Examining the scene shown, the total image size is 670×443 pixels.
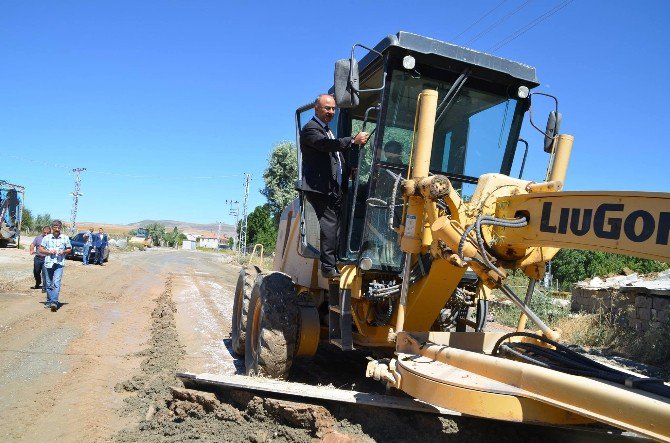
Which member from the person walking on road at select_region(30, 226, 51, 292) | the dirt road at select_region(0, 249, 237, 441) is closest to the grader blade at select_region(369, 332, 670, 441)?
the dirt road at select_region(0, 249, 237, 441)

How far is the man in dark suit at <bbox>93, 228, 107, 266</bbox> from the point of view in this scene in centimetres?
2522

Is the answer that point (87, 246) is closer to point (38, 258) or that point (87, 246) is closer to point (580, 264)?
point (38, 258)

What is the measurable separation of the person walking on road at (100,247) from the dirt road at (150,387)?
13214 mm

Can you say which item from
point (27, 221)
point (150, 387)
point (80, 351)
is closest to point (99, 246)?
point (80, 351)

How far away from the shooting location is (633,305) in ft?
35.7

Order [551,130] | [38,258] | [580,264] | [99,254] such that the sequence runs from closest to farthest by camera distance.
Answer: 1. [551,130]
2. [38,258]
3. [99,254]
4. [580,264]

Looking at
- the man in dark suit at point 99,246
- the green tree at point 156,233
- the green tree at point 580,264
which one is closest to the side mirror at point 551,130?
the green tree at point 580,264

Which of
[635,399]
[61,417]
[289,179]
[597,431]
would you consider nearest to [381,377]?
[597,431]

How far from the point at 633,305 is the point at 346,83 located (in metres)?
9.12

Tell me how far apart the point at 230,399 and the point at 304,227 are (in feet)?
6.97

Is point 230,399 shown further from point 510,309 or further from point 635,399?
point 510,309

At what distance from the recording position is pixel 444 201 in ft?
12.4

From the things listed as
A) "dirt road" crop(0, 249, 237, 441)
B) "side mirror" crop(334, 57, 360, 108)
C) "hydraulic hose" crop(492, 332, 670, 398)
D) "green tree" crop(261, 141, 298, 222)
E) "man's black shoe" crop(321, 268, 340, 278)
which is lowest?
"dirt road" crop(0, 249, 237, 441)

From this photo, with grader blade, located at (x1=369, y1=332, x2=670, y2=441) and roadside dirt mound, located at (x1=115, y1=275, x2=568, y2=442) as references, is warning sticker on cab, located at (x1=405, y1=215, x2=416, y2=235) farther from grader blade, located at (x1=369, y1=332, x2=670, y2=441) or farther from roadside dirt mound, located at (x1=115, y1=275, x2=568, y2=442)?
roadside dirt mound, located at (x1=115, y1=275, x2=568, y2=442)
